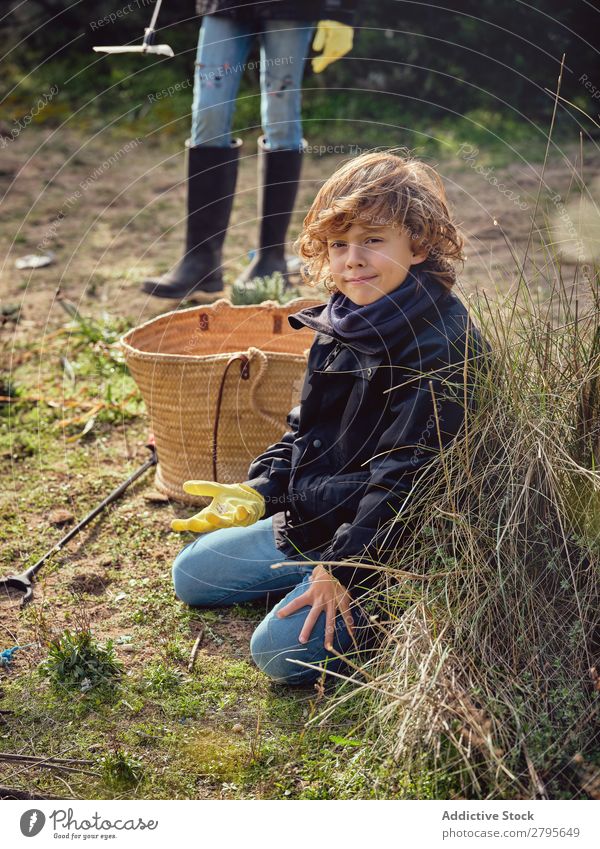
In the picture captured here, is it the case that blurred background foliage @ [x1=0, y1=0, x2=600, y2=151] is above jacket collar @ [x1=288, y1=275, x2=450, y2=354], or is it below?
above

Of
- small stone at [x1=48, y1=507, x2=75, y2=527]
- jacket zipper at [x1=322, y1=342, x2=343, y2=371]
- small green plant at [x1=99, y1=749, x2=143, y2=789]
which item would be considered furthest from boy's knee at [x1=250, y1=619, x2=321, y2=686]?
small stone at [x1=48, y1=507, x2=75, y2=527]

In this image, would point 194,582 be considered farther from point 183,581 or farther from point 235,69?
point 235,69

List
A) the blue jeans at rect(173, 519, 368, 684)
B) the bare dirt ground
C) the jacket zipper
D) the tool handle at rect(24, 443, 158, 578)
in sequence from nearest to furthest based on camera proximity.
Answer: the jacket zipper
the blue jeans at rect(173, 519, 368, 684)
the tool handle at rect(24, 443, 158, 578)
the bare dirt ground

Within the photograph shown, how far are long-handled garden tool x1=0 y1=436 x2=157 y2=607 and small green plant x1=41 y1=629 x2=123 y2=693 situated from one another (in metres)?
0.28

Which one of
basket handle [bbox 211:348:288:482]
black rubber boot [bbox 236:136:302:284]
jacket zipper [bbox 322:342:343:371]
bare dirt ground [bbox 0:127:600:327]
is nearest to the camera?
jacket zipper [bbox 322:342:343:371]

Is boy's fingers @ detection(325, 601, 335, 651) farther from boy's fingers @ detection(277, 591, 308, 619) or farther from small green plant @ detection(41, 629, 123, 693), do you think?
small green plant @ detection(41, 629, 123, 693)

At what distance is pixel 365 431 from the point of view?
1.91 m

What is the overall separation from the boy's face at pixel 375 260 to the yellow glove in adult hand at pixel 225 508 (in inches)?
19.3

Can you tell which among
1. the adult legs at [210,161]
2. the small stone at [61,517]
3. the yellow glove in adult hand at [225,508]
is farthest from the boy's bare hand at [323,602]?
the adult legs at [210,161]

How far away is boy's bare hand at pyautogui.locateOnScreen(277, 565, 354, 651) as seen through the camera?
182 cm

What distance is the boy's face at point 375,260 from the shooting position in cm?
186

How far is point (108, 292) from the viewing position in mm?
3764

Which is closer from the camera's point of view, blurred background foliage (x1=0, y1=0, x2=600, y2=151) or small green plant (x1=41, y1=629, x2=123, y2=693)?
small green plant (x1=41, y1=629, x2=123, y2=693)
